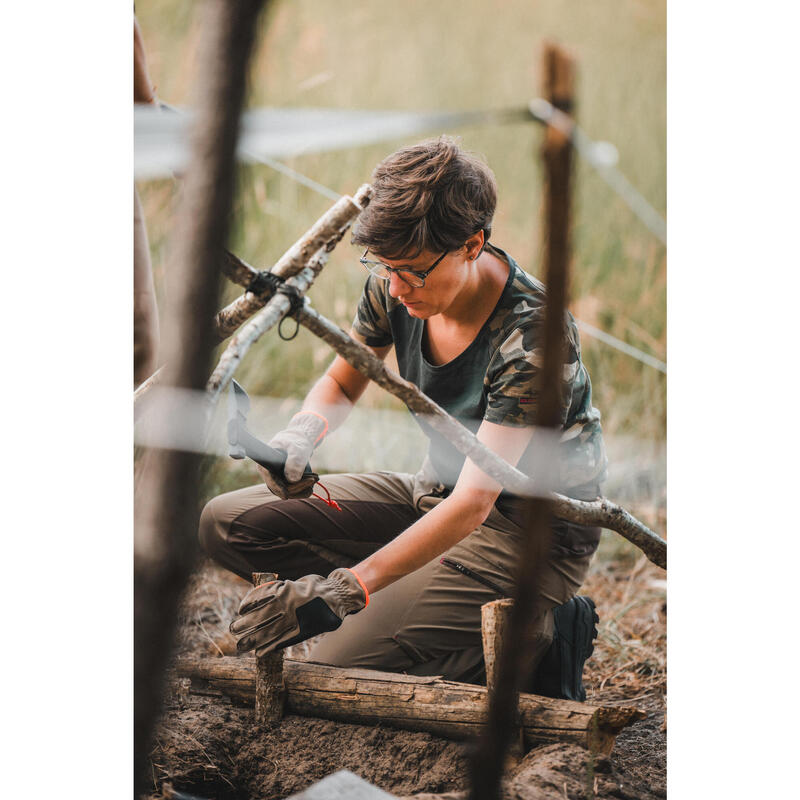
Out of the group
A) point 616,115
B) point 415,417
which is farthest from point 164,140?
point 616,115

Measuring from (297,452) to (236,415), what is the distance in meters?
0.15

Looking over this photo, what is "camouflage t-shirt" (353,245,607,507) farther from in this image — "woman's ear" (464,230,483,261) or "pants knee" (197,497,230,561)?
"pants knee" (197,497,230,561)

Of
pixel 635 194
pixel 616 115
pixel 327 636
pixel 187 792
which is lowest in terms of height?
pixel 187 792

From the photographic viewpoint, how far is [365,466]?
1.82 metres

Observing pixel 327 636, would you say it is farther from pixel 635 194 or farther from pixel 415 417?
pixel 635 194

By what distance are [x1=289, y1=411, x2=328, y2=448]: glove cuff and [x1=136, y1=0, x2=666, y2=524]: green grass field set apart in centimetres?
4

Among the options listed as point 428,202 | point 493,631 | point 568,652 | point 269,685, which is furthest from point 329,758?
point 428,202

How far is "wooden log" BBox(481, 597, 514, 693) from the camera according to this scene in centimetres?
168

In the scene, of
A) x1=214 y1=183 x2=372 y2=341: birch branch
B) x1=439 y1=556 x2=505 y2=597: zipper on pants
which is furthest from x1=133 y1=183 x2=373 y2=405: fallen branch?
x1=439 y1=556 x2=505 y2=597: zipper on pants

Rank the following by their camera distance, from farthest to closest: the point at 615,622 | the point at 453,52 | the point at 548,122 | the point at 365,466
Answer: the point at 615,622, the point at 365,466, the point at 453,52, the point at 548,122

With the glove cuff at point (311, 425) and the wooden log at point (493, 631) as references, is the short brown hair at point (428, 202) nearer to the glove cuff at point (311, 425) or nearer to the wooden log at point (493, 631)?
the glove cuff at point (311, 425)

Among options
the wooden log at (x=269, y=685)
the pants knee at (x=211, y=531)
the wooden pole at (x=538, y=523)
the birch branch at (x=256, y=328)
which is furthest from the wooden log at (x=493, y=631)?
the birch branch at (x=256, y=328)

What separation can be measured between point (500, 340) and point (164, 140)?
80 cm

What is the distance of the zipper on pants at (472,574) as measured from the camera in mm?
1735
